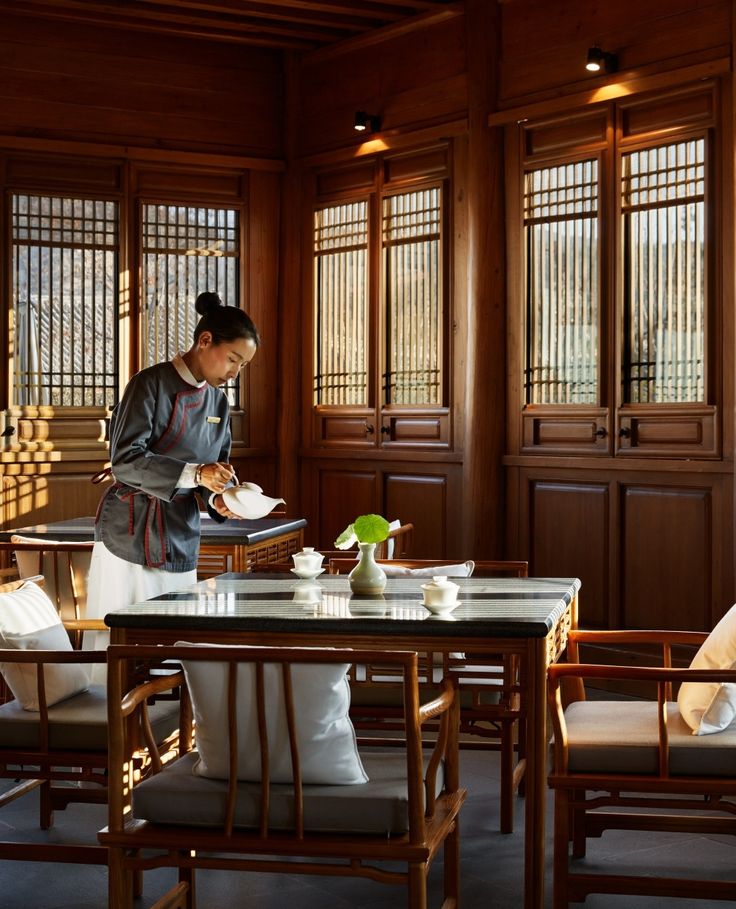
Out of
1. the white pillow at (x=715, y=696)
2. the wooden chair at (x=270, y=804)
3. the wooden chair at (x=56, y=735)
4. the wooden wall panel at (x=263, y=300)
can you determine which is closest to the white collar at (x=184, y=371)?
the wooden chair at (x=56, y=735)

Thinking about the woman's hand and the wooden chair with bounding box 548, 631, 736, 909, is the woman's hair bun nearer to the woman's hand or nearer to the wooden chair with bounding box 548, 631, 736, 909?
the woman's hand

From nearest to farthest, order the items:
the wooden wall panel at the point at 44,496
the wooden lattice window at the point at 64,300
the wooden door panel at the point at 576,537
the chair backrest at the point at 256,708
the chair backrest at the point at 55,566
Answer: the chair backrest at the point at 256,708 → the chair backrest at the point at 55,566 → the wooden door panel at the point at 576,537 → the wooden wall panel at the point at 44,496 → the wooden lattice window at the point at 64,300

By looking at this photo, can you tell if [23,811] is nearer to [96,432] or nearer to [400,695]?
[400,695]

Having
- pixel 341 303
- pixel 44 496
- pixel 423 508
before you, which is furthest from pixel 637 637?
pixel 44 496

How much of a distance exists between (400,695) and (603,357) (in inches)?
107

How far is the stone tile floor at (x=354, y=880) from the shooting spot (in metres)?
3.09

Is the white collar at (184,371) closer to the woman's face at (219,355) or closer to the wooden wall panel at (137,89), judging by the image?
the woman's face at (219,355)

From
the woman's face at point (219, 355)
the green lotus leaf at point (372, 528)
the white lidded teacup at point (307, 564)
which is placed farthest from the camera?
the woman's face at point (219, 355)

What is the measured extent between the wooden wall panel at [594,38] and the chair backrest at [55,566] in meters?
3.32

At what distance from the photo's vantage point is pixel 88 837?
11.6 ft

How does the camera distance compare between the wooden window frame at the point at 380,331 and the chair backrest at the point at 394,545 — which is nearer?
the chair backrest at the point at 394,545

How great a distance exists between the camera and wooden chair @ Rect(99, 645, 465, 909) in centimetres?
232

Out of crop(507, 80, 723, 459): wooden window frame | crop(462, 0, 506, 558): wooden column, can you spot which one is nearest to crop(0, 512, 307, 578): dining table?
crop(462, 0, 506, 558): wooden column

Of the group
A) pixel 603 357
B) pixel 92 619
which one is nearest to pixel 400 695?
pixel 92 619
